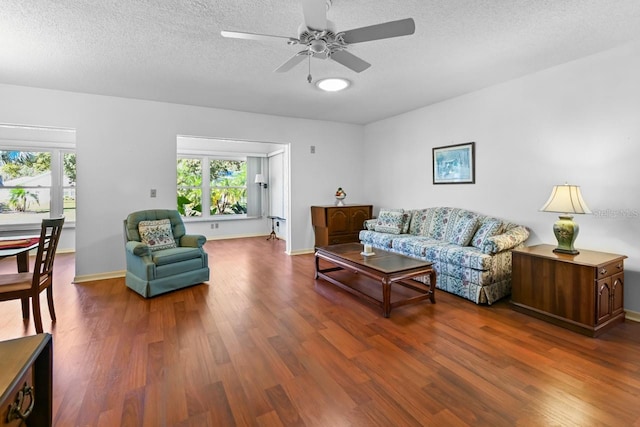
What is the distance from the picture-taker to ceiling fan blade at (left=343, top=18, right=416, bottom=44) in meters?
1.99

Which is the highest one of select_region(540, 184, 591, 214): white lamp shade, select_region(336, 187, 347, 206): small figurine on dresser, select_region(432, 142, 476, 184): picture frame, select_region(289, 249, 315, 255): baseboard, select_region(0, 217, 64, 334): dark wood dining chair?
select_region(432, 142, 476, 184): picture frame

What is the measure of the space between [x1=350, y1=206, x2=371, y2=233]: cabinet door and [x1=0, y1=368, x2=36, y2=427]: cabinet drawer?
5168 millimetres

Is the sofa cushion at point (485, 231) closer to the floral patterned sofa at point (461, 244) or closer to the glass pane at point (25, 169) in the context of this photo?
the floral patterned sofa at point (461, 244)

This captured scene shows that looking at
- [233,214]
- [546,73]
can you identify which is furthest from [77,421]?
[233,214]

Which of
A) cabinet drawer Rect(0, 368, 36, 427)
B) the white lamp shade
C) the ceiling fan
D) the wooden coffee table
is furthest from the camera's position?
the wooden coffee table

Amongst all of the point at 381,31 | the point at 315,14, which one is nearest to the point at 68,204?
the point at 315,14

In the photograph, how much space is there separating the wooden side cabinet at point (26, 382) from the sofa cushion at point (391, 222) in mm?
4409

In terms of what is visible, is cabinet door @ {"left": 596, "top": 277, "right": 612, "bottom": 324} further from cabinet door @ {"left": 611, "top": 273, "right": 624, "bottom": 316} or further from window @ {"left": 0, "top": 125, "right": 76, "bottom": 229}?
window @ {"left": 0, "top": 125, "right": 76, "bottom": 229}

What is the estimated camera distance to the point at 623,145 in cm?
296

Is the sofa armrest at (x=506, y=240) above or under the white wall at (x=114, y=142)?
under

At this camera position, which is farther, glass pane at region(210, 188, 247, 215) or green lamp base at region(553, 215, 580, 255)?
glass pane at region(210, 188, 247, 215)

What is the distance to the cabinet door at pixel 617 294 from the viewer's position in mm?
2752

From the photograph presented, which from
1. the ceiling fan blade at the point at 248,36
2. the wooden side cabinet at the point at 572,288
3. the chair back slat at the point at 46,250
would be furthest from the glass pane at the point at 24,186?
the wooden side cabinet at the point at 572,288

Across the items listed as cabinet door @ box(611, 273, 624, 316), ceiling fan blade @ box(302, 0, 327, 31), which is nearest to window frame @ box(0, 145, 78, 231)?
ceiling fan blade @ box(302, 0, 327, 31)
